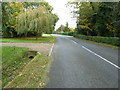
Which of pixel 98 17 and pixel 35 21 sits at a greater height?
pixel 98 17

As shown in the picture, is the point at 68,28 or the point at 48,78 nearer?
the point at 48,78

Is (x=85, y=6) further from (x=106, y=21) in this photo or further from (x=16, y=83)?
(x=16, y=83)

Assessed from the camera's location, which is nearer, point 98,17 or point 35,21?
point 35,21

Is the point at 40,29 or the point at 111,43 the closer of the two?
the point at 111,43

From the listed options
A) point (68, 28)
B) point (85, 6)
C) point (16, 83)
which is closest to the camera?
point (16, 83)

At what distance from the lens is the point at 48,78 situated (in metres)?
4.77

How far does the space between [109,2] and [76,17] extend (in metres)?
13.1

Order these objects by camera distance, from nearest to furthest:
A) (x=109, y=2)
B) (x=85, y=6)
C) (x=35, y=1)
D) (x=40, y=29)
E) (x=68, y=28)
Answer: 1. (x=109, y=2)
2. (x=40, y=29)
3. (x=85, y=6)
4. (x=35, y=1)
5. (x=68, y=28)

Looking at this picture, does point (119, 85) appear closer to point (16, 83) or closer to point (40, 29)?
point (16, 83)

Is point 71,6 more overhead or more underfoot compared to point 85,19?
more overhead

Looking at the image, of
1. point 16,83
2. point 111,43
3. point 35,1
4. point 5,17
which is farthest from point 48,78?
point 35,1

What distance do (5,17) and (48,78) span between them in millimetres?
6623

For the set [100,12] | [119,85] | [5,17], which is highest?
[100,12]

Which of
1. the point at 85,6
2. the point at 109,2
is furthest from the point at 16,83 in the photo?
the point at 85,6
